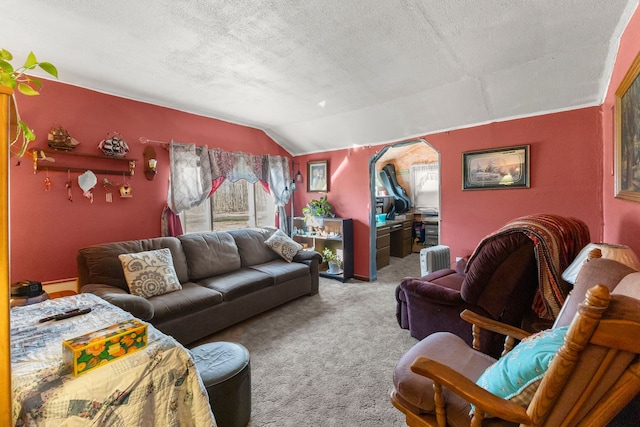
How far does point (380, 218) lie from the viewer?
5824 millimetres

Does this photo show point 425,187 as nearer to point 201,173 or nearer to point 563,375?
point 201,173

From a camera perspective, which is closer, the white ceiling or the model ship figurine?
the white ceiling

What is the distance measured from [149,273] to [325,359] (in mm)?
1767

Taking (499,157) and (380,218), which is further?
(380,218)

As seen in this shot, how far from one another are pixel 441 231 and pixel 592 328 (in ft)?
10.6

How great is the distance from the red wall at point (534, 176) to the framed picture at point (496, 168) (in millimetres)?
64

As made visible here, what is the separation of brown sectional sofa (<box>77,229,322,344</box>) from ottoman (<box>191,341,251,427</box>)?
0.86m

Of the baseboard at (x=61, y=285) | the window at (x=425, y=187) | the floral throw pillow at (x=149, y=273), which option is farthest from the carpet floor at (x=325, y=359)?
the window at (x=425, y=187)

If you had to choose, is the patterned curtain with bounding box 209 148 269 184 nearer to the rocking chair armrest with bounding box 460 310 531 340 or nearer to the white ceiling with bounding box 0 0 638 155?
the white ceiling with bounding box 0 0 638 155

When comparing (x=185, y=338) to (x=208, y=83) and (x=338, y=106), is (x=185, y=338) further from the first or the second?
(x=338, y=106)

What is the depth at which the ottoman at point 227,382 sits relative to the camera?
146 cm

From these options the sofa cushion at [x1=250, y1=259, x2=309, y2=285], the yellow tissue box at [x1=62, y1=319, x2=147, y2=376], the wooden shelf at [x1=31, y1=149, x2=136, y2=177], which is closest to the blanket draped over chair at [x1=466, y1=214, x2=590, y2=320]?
the yellow tissue box at [x1=62, y1=319, x2=147, y2=376]

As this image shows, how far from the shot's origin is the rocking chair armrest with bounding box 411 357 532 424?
→ 2.87 feet

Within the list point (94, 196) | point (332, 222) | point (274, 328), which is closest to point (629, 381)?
point (274, 328)
